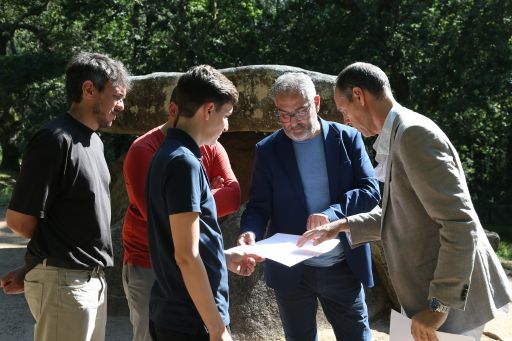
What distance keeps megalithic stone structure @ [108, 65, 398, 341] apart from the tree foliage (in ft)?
17.0

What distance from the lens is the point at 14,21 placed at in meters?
15.7

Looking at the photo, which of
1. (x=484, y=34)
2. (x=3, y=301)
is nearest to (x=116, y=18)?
(x=484, y=34)

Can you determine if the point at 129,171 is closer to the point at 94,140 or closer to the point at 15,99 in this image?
the point at 94,140

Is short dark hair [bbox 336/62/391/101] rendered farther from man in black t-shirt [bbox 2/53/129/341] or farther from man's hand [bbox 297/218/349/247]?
man in black t-shirt [bbox 2/53/129/341]

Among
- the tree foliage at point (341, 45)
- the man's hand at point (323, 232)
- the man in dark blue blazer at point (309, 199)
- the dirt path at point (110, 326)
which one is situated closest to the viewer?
the man's hand at point (323, 232)

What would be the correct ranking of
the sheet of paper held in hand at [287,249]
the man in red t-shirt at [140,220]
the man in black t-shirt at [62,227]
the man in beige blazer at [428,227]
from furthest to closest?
the man in red t-shirt at [140,220] → the sheet of paper held in hand at [287,249] → the man in black t-shirt at [62,227] → the man in beige blazer at [428,227]

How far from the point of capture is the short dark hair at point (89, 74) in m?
2.70

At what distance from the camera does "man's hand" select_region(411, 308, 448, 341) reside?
6.92 ft

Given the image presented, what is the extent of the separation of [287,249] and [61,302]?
87cm

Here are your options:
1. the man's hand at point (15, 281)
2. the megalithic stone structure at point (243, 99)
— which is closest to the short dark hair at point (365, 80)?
the man's hand at point (15, 281)

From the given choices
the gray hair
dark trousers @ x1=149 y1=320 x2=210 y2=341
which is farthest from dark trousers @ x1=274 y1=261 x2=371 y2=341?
dark trousers @ x1=149 y1=320 x2=210 y2=341

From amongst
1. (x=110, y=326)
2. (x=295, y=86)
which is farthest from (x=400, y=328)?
(x=110, y=326)

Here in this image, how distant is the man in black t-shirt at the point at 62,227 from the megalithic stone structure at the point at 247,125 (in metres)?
2.22

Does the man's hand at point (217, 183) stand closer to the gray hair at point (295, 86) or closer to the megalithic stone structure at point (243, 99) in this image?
the gray hair at point (295, 86)
